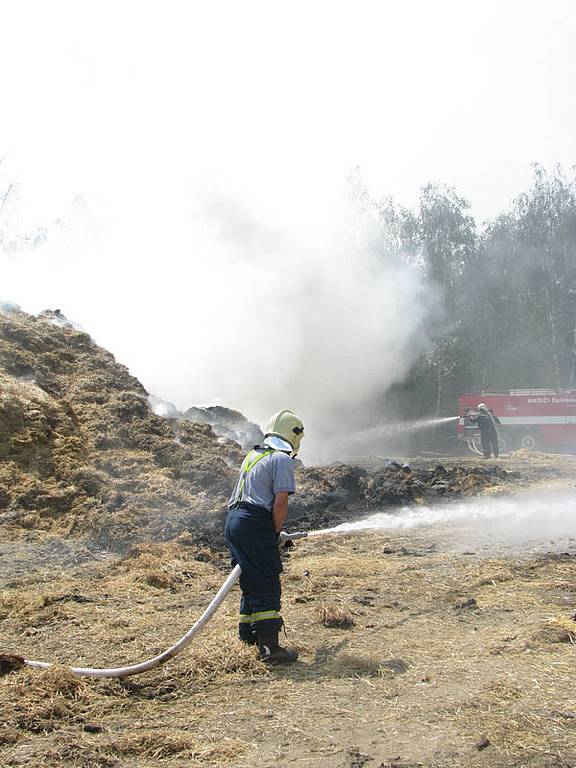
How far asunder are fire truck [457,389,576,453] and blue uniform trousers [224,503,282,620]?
23.9 m

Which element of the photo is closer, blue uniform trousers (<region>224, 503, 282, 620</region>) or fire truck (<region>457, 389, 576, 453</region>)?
blue uniform trousers (<region>224, 503, 282, 620</region>)

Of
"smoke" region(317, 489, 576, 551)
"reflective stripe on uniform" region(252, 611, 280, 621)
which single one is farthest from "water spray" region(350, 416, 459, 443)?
"reflective stripe on uniform" region(252, 611, 280, 621)

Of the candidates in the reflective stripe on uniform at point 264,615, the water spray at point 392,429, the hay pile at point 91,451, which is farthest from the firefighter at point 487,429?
the reflective stripe on uniform at point 264,615

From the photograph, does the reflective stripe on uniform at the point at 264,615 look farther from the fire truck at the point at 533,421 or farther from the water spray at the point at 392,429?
the water spray at the point at 392,429

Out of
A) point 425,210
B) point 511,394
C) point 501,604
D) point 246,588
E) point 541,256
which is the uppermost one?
point 425,210

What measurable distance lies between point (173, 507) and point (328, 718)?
641 centimetres

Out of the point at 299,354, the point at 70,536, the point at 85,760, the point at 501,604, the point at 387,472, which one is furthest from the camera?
the point at 299,354

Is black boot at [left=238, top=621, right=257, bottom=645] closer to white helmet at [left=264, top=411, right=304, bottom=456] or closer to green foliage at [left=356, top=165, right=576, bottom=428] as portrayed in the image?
white helmet at [left=264, top=411, right=304, bottom=456]

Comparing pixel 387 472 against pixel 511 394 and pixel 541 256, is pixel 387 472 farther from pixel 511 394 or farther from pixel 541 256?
pixel 541 256

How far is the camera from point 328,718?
11.6 feet

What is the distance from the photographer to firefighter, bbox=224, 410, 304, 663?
449cm

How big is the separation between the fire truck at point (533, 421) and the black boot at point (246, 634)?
23848mm

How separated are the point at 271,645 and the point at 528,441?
25831 mm

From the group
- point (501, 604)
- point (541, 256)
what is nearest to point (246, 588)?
point (501, 604)
